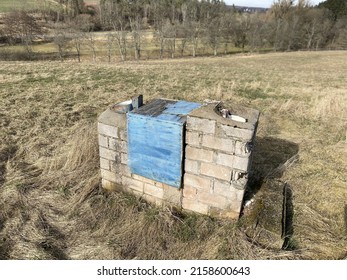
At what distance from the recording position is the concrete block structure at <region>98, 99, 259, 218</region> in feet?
11.5

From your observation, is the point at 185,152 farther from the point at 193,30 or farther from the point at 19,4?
the point at 19,4

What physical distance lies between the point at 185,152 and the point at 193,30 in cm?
4801

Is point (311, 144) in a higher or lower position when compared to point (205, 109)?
lower

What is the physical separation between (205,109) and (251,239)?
5.77ft

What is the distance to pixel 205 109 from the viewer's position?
3691 millimetres

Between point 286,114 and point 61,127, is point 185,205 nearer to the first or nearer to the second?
point 61,127

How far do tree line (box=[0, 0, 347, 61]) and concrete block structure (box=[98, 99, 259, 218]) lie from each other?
1552 inches

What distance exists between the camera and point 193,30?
4781 centimetres

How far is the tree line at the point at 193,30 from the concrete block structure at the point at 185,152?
129ft

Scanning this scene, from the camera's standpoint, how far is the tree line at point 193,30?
46.0 metres

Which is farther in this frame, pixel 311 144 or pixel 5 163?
pixel 311 144

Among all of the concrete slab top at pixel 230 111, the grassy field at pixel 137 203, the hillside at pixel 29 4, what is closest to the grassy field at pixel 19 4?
the hillside at pixel 29 4

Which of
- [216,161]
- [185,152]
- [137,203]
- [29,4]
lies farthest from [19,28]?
[216,161]
